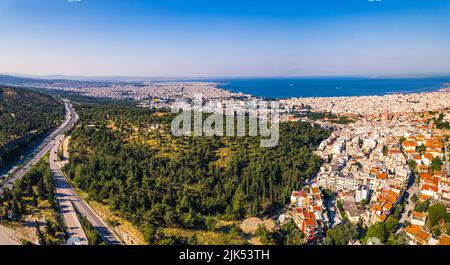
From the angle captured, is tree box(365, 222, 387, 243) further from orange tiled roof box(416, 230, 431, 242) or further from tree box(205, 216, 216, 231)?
tree box(205, 216, 216, 231)

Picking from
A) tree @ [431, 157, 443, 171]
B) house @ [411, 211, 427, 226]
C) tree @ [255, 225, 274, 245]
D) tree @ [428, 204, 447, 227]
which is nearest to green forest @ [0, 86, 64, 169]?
tree @ [255, 225, 274, 245]

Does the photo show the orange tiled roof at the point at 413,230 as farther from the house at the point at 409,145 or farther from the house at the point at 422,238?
the house at the point at 409,145

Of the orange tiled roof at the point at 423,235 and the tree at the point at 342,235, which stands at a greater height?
the orange tiled roof at the point at 423,235

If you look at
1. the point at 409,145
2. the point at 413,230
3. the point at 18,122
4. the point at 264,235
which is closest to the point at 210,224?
the point at 264,235

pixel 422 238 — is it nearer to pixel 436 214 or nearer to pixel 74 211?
pixel 436 214

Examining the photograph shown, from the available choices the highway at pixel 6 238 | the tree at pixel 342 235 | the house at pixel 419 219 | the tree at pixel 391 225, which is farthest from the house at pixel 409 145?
the highway at pixel 6 238
